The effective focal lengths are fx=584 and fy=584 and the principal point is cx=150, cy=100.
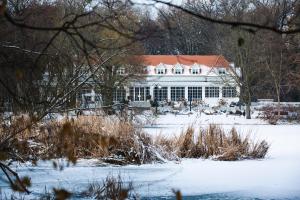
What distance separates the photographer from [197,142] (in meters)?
15.1

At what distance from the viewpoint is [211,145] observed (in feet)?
49.4

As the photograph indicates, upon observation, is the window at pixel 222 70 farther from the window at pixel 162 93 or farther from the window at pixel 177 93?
the window at pixel 177 93

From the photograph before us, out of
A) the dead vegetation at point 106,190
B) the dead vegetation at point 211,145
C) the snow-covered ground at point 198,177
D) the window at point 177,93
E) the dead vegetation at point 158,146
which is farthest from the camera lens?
the window at point 177,93

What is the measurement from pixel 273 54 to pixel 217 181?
1099 inches

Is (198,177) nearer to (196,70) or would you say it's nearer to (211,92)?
(211,92)

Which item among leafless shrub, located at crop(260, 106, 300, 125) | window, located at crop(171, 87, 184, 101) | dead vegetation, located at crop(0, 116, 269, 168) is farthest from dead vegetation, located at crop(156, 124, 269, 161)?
window, located at crop(171, 87, 184, 101)

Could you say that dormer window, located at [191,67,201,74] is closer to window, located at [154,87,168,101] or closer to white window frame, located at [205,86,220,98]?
white window frame, located at [205,86,220,98]

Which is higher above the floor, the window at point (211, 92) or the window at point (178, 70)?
the window at point (178, 70)

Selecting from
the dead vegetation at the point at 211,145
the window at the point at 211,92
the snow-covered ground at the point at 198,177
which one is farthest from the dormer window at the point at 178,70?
the dead vegetation at the point at 211,145

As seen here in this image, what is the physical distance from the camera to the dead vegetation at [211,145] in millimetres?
15031

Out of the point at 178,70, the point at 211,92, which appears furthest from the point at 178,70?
the point at 211,92

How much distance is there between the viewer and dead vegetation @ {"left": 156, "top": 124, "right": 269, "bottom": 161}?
592 inches

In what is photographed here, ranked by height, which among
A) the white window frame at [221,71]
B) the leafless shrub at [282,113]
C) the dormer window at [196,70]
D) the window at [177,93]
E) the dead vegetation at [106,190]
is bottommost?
the dead vegetation at [106,190]

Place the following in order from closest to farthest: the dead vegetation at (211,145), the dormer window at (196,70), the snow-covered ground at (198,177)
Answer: the snow-covered ground at (198,177) < the dead vegetation at (211,145) < the dormer window at (196,70)
